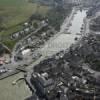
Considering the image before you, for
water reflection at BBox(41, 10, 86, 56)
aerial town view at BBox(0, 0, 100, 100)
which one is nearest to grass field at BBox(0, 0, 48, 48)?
aerial town view at BBox(0, 0, 100, 100)

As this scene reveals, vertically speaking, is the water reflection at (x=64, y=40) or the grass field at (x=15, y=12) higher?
the grass field at (x=15, y=12)

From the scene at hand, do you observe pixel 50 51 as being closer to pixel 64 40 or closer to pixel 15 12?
pixel 64 40

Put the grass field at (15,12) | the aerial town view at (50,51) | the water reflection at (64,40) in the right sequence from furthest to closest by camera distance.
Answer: the grass field at (15,12) → the water reflection at (64,40) → the aerial town view at (50,51)

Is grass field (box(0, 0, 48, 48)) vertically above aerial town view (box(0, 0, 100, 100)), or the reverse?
grass field (box(0, 0, 48, 48))

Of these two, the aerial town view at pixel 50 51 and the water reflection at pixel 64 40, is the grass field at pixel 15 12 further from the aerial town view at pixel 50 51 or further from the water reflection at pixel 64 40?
the water reflection at pixel 64 40

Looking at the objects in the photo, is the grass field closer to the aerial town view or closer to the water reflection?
the aerial town view

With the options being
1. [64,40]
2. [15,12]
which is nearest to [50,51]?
[64,40]

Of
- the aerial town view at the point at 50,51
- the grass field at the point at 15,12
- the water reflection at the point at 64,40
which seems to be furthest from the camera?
the grass field at the point at 15,12

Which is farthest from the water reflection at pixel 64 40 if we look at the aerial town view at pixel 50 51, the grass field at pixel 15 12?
the grass field at pixel 15 12

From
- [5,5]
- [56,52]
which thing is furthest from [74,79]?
[5,5]
